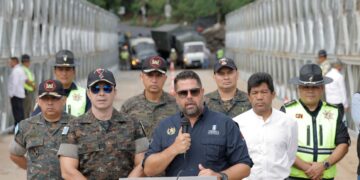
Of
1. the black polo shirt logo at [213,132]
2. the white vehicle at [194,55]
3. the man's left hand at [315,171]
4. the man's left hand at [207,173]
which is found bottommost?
the man's left hand at [315,171]

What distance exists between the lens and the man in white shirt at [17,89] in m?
16.6

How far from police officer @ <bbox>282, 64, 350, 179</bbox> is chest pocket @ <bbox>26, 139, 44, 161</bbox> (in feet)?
6.18

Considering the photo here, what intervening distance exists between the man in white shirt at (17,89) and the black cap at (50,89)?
10.7 m

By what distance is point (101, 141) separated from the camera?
16.9 ft

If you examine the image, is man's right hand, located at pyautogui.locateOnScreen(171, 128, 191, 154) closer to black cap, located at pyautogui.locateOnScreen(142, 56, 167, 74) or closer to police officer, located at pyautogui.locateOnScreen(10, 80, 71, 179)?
police officer, located at pyautogui.locateOnScreen(10, 80, 71, 179)

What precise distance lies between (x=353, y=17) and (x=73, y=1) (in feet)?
48.6

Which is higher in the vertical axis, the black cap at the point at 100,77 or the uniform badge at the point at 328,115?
the black cap at the point at 100,77

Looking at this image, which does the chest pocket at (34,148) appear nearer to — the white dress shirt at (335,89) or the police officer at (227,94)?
the police officer at (227,94)

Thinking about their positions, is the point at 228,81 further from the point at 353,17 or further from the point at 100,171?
the point at 353,17

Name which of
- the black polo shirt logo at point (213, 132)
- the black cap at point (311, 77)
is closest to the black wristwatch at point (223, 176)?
the black polo shirt logo at point (213, 132)

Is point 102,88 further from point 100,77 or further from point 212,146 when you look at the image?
point 212,146

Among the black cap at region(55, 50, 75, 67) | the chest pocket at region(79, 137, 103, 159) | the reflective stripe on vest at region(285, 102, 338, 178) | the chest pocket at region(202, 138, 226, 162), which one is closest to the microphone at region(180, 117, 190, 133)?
the chest pocket at region(202, 138, 226, 162)

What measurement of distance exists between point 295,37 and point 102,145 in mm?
19031

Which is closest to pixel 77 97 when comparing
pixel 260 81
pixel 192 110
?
pixel 260 81
